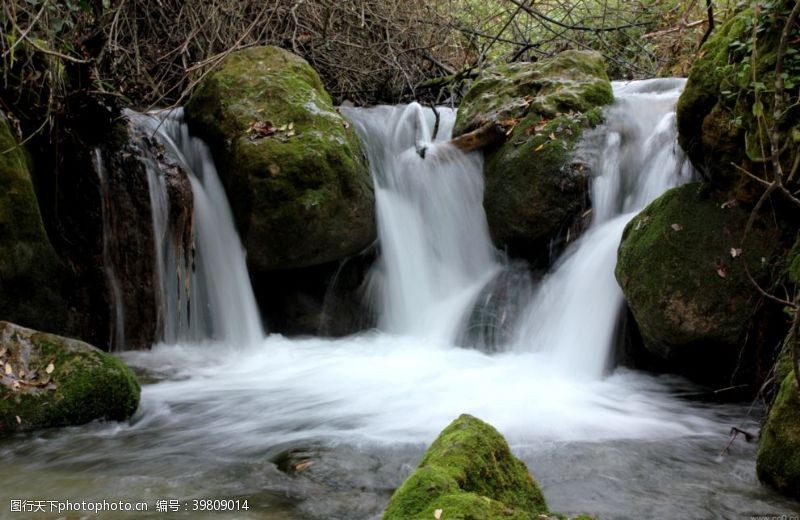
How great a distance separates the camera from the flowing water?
3.39m

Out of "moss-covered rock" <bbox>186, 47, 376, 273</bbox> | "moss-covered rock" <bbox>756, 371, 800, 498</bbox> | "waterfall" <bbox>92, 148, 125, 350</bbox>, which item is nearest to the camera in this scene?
"moss-covered rock" <bbox>756, 371, 800, 498</bbox>

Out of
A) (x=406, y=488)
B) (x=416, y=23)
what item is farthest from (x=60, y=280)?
(x=416, y=23)

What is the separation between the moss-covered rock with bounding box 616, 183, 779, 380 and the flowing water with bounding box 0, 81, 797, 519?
420 millimetres

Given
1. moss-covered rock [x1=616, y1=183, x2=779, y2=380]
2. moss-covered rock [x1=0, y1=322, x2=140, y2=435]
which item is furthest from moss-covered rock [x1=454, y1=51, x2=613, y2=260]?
moss-covered rock [x1=0, y1=322, x2=140, y2=435]

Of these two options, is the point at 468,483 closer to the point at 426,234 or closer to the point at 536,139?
the point at 536,139

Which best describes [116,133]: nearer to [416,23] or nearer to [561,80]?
[561,80]

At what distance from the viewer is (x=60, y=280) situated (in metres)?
5.66

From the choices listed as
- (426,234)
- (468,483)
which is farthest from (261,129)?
(468,483)

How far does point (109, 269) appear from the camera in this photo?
6.07m

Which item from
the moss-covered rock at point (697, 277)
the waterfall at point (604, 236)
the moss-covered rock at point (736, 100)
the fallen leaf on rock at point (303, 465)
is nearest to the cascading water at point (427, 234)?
the waterfall at point (604, 236)

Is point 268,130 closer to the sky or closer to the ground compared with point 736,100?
closer to the sky

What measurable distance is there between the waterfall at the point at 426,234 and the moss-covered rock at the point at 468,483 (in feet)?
13.7

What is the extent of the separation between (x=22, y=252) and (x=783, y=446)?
500 cm

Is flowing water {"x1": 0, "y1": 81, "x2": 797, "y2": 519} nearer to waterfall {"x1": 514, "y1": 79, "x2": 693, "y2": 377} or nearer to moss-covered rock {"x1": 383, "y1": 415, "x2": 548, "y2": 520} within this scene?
waterfall {"x1": 514, "y1": 79, "x2": 693, "y2": 377}
